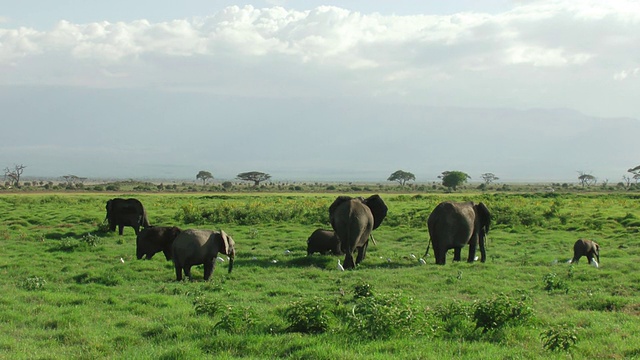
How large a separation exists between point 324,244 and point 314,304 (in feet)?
36.4

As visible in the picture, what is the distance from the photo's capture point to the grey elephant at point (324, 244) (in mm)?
21109

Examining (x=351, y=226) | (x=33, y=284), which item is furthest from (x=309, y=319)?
(x=351, y=226)

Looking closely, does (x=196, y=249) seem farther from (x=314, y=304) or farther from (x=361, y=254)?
(x=361, y=254)

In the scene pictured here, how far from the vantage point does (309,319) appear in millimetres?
9727

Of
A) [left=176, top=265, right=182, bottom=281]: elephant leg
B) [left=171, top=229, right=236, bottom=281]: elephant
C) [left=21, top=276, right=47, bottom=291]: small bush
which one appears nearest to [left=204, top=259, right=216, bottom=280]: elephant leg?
[left=171, top=229, right=236, bottom=281]: elephant

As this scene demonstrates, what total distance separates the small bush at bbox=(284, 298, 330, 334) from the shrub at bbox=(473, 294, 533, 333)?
264 cm

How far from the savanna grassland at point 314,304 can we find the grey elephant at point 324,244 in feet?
2.55

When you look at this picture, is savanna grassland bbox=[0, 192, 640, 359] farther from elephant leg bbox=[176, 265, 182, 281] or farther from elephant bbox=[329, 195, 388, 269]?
elephant bbox=[329, 195, 388, 269]

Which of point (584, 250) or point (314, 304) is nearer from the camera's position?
point (314, 304)

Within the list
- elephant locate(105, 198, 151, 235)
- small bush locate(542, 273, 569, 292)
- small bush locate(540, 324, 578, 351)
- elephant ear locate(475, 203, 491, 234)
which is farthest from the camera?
elephant locate(105, 198, 151, 235)

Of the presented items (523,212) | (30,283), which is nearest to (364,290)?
(30,283)

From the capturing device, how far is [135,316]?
36.5 ft

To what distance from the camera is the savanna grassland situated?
29.0 feet

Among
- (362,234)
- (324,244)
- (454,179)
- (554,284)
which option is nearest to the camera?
(554,284)
